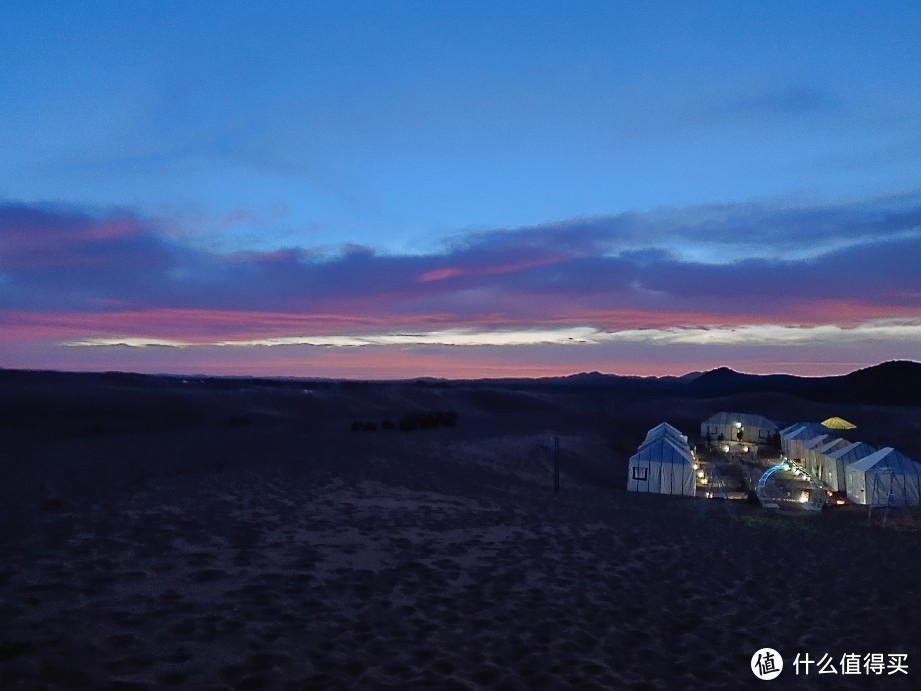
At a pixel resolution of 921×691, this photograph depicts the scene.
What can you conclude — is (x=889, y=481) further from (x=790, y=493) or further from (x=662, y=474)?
(x=662, y=474)

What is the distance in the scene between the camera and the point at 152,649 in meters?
5.52

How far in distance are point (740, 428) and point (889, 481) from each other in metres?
27.4

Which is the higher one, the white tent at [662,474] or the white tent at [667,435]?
the white tent at [667,435]

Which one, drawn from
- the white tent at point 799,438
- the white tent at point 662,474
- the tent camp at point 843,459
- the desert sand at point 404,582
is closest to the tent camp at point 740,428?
the white tent at point 799,438

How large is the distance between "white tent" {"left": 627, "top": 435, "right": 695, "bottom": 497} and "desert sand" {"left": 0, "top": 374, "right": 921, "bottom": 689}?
494cm

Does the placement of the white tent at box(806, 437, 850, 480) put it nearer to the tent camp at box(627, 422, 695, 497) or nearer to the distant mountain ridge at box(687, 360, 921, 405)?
the tent camp at box(627, 422, 695, 497)

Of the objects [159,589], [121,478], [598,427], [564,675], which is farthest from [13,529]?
[598,427]

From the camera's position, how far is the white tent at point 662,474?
80.3ft

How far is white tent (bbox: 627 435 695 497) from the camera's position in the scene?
24.5 m

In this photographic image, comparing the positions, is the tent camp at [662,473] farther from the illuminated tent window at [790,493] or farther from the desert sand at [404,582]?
the desert sand at [404,582]

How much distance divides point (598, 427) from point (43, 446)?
3590 cm

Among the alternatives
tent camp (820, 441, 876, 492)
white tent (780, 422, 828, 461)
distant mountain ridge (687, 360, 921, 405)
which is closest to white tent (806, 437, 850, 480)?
tent camp (820, 441, 876, 492)

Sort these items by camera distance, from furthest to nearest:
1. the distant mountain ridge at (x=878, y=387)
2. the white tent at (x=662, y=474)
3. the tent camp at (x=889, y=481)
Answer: the distant mountain ridge at (x=878, y=387)
the white tent at (x=662, y=474)
the tent camp at (x=889, y=481)

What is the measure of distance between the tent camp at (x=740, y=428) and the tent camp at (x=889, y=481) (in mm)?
25950
